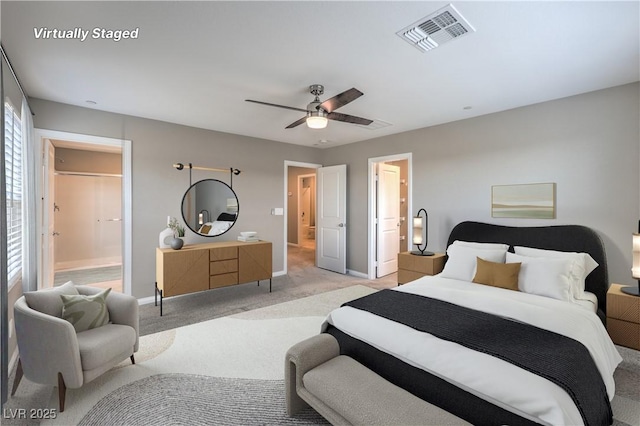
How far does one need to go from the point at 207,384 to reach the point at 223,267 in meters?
2.05

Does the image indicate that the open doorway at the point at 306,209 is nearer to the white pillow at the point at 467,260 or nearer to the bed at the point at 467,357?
the white pillow at the point at 467,260

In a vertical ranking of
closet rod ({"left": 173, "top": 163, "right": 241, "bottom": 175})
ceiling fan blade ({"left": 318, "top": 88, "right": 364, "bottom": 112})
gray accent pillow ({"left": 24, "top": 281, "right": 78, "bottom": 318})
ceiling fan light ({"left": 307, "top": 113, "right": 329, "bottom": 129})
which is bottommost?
gray accent pillow ({"left": 24, "top": 281, "right": 78, "bottom": 318})

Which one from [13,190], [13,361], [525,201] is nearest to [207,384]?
[13,361]

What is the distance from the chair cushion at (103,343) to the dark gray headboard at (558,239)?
388 cm

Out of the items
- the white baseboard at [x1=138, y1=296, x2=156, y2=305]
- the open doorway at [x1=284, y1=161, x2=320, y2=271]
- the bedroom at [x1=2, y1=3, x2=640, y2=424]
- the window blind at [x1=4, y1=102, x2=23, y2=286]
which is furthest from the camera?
the open doorway at [x1=284, y1=161, x2=320, y2=271]

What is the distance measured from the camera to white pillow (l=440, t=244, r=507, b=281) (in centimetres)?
327

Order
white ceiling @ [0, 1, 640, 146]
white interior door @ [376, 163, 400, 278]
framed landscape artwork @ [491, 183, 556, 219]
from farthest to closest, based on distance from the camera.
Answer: white interior door @ [376, 163, 400, 278], framed landscape artwork @ [491, 183, 556, 219], white ceiling @ [0, 1, 640, 146]

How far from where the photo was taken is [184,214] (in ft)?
14.6

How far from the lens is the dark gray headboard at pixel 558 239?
9.98 ft

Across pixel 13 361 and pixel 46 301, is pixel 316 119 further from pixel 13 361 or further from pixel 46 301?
pixel 13 361

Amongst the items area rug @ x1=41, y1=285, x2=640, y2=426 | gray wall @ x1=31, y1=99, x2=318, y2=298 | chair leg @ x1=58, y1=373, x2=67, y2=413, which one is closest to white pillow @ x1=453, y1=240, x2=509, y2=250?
area rug @ x1=41, y1=285, x2=640, y2=426

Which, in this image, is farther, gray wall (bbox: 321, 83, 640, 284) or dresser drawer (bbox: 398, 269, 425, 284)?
dresser drawer (bbox: 398, 269, 425, 284)

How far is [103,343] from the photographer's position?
213cm

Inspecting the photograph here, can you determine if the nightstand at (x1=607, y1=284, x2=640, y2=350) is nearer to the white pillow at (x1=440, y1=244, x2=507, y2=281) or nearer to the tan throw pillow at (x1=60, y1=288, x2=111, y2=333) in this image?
the white pillow at (x1=440, y1=244, x2=507, y2=281)
